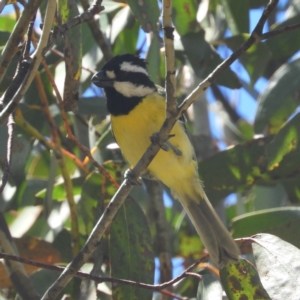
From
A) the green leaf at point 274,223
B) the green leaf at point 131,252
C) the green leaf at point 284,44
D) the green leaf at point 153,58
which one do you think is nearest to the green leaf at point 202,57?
the green leaf at point 153,58

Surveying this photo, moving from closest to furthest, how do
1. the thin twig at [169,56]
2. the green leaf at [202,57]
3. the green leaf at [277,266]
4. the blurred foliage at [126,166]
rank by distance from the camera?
the thin twig at [169,56] → the green leaf at [277,266] → the blurred foliage at [126,166] → the green leaf at [202,57]

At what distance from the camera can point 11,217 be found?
3293 millimetres

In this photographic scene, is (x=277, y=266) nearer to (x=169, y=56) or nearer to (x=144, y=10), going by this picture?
(x=169, y=56)

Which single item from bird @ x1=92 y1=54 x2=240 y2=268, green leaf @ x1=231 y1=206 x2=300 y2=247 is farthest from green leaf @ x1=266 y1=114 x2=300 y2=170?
bird @ x1=92 y1=54 x2=240 y2=268

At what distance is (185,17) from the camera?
3010 millimetres

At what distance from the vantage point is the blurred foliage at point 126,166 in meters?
2.27

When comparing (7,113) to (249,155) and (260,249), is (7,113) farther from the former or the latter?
(249,155)

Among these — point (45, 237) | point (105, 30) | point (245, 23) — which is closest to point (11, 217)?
point (45, 237)

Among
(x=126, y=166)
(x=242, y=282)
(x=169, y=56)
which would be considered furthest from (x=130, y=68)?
(x=169, y=56)

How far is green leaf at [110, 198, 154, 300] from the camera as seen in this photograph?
2.28m

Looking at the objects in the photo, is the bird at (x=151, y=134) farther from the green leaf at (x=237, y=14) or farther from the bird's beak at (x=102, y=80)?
the green leaf at (x=237, y=14)

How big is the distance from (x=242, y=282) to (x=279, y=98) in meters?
1.00

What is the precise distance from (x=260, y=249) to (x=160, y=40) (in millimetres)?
1036

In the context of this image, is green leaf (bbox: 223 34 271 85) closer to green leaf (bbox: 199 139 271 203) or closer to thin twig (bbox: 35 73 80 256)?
green leaf (bbox: 199 139 271 203)
